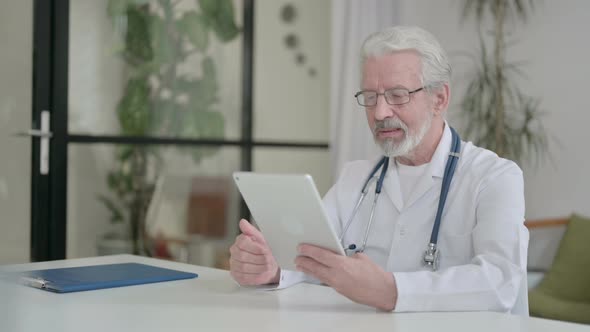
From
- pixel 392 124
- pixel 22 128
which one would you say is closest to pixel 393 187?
pixel 392 124

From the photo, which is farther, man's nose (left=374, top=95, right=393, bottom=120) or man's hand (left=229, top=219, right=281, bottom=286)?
man's nose (left=374, top=95, right=393, bottom=120)

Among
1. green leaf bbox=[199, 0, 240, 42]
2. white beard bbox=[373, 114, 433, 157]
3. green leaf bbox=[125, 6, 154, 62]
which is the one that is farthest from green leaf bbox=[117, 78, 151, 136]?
white beard bbox=[373, 114, 433, 157]

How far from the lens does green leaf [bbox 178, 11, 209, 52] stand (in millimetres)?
4363

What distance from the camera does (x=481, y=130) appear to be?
186 inches

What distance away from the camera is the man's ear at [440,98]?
2.20 metres

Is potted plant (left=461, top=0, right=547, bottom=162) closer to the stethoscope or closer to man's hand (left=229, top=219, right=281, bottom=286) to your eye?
the stethoscope

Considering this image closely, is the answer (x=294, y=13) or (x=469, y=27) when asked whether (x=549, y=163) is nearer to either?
(x=469, y=27)

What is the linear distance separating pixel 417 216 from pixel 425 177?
12cm

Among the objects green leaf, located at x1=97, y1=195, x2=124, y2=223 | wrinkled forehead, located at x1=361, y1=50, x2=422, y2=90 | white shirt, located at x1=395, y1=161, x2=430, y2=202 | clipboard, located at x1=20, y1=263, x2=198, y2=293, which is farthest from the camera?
green leaf, located at x1=97, y1=195, x2=124, y2=223

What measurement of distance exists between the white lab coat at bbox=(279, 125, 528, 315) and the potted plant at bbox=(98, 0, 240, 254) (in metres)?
1.98

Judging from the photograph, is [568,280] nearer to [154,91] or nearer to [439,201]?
[439,201]

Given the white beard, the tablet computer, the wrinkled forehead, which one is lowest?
the tablet computer

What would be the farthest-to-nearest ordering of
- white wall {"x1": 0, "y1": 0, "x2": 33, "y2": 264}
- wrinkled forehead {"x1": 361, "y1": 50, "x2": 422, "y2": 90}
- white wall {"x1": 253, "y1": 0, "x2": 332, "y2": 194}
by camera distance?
white wall {"x1": 253, "y1": 0, "x2": 332, "y2": 194}, white wall {"x1": 0, "y1": 0, "x2": 33, "y2": 264}, wrinkled forehead {"x1": 361, "y1": 50, "x2": 422, "y2": 90}

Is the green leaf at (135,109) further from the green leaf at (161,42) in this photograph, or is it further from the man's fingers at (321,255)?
the man's fingers at (321,255)
